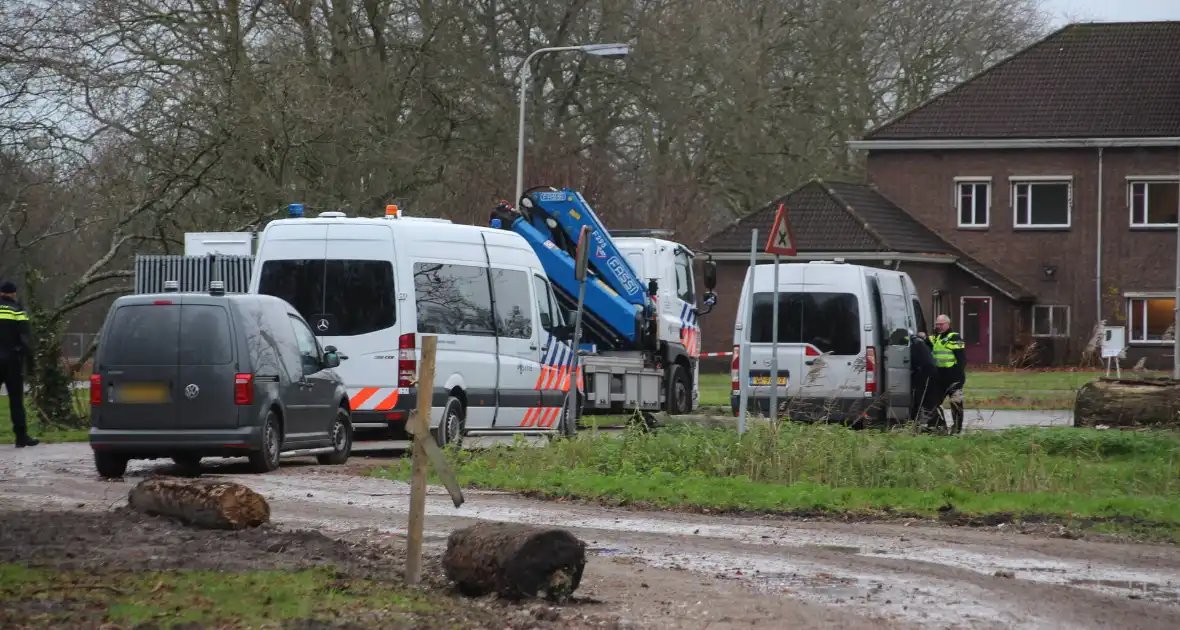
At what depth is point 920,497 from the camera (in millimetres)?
12969

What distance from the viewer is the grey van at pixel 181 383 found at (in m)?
15.1

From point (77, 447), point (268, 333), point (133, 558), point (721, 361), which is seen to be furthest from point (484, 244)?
point (721, 361)

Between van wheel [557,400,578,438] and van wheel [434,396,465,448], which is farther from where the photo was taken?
van wheel [557,400,578,438]

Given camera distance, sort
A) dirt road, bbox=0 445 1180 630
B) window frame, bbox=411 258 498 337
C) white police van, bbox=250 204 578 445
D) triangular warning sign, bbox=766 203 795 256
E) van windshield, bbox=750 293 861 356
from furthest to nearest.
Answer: van windshield, bbox=750 293 861 356
window frame, bbox=411 258 498 337
white police van, bbox=250 204 578 445
triangular warning sign, bbox=766 203 795 256
dirt road, bbox=0 445 1180 630

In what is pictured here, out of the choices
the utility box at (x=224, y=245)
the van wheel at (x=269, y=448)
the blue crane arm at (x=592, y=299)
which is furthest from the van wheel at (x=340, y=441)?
the blue crane arm at (x=592, y=299)

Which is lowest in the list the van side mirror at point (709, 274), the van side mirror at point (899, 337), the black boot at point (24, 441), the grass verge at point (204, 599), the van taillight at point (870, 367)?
the black boot at point (24, 441)

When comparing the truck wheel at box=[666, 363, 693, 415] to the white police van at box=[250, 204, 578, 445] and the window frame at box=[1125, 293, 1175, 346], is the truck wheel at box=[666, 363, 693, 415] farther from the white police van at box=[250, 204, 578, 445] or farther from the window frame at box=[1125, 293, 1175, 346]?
the window frame at box=[1125, 293, 1175, 346]

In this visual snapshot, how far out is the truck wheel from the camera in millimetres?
26688

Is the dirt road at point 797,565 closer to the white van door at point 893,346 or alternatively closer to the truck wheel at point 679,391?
the white van door at point 893,346

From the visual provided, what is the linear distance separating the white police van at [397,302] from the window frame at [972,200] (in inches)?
1432

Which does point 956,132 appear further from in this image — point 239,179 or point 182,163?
point 182,163

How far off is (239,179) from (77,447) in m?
11.8

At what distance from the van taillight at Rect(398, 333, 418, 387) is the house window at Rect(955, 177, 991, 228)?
3813 centimetres

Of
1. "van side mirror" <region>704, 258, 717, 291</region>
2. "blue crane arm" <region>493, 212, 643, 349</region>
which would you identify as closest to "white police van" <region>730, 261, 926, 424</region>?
"blue crane arm" <region>493, 212, 643, 349</region>
